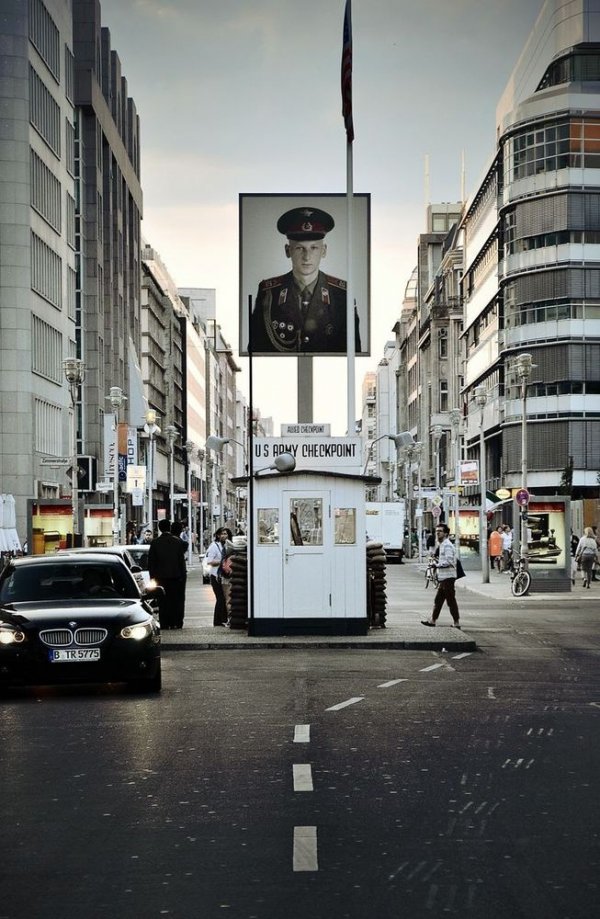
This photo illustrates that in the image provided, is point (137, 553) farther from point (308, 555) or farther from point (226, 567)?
point (308, 555)

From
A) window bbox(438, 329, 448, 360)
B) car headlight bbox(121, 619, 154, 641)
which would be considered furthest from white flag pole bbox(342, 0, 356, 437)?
window bbox(438, 329, 448, 360)

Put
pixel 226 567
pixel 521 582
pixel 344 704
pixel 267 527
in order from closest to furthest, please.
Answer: pixel 344 704, pixel 267 527, pixel 226 567, pixel 521 582

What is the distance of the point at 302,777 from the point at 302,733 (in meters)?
2.61

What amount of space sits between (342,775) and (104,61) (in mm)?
97733

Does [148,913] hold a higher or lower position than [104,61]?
lower

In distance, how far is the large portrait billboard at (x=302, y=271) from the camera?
3209 centimetres

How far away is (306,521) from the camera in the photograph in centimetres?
2655

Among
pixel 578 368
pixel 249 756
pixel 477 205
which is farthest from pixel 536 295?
pixel 249 756

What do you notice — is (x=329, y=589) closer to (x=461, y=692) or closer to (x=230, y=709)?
(x=461, y=692)

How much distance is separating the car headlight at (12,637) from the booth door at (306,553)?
1002 centimetres

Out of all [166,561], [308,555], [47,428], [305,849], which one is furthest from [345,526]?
[47,428]

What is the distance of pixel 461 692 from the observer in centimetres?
1717

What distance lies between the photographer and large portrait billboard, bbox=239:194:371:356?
32.1 metres

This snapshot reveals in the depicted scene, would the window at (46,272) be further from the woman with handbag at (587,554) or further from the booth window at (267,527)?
the booth window at (267,527)
